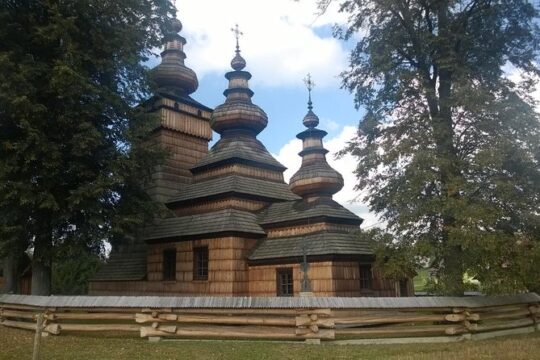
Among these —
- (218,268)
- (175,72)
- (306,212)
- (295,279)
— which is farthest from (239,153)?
(175,72)

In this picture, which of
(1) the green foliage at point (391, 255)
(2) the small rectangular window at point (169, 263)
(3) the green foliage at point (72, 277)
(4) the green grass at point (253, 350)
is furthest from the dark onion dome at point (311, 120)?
(3) the green foliage at point (72, 277)

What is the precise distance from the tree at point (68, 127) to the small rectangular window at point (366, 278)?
8219 mm

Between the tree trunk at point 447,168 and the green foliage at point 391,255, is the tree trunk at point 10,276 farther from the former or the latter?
the tree trunk at point 447,168

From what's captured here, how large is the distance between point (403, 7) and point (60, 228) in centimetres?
1313

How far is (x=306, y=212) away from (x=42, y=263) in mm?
9528

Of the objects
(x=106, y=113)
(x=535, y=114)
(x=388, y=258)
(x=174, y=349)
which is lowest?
(x=174, y=349)

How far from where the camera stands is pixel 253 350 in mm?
9930

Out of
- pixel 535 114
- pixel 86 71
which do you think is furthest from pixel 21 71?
pixel 535 114

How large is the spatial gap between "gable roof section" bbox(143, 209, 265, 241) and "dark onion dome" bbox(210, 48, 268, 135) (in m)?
5.50

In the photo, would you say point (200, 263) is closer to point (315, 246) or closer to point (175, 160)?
point (315, 246)

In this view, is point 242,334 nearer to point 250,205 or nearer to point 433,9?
point 250,205

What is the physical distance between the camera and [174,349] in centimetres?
1008

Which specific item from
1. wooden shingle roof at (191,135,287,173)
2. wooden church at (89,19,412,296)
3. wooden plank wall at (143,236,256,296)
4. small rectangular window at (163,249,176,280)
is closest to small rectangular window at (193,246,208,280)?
wooden church at (89,19,412,296)

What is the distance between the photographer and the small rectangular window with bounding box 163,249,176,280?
20.2m
